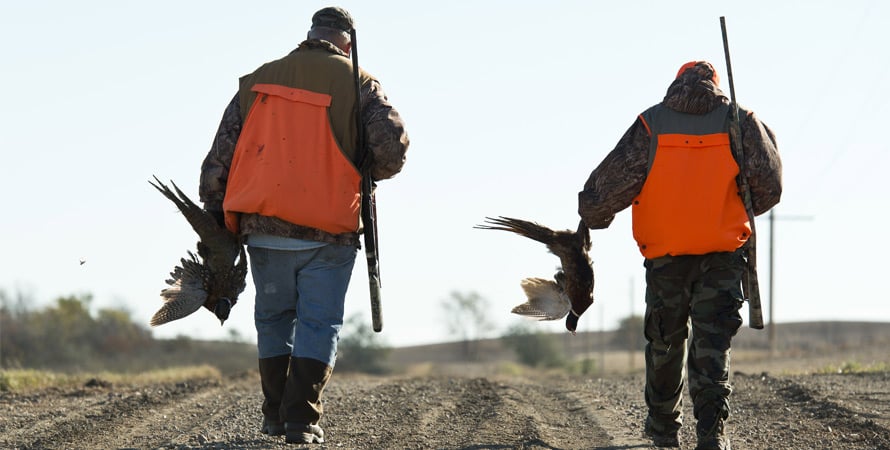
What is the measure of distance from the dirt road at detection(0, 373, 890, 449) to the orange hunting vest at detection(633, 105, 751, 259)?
3.79ft

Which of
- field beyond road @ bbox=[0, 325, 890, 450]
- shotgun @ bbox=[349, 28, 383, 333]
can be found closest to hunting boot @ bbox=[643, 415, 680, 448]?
field beyond road @ bbox=[0, 325, 890, 450]

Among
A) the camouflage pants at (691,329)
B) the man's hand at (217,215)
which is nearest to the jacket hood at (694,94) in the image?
the camouflage pants at (691,329)

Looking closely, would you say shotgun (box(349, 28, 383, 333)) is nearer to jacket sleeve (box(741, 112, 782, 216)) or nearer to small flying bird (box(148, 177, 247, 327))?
small flying bird (box(148, 177, 247, 327))

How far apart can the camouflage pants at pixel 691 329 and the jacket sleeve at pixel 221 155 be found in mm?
2383

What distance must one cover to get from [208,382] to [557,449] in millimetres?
5997

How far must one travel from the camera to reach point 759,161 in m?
7.49

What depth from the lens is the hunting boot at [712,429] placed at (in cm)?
732

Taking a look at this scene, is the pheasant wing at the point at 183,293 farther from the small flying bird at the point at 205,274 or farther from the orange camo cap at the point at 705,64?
the orange camo cap at the point at 705,64

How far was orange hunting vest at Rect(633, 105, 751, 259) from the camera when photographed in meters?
7.50

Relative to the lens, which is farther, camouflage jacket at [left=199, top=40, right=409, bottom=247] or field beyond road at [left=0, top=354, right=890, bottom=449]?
field beyond road at [left=0, top=354, right=890, bottom=449]

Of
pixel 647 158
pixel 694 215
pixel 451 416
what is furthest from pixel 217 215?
pixel 694 215

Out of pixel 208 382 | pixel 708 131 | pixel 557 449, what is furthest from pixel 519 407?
pixel 208 382

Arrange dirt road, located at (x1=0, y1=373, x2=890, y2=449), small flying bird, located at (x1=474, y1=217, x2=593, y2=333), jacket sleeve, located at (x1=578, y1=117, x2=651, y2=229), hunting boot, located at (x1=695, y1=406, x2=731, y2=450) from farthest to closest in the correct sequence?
small flying bird, located at (x1=474, y1=217, x2=593, y2=333), dirt road, located at (x1=0, y1=373, x2=890, y2=449), jacket sleeve, located at (x1=578, y1=117, x2=651, y2=229), hunting boot, located at (x1=695, y1=406, x2=731, y2=450)

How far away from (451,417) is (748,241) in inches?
94.0
